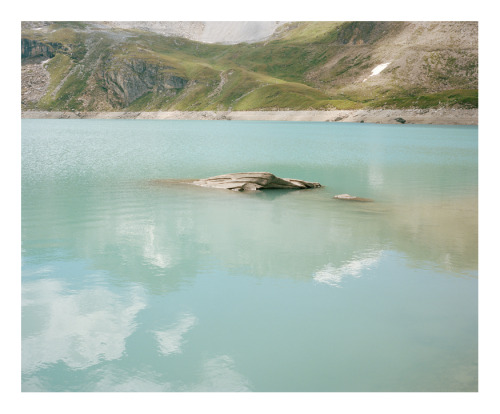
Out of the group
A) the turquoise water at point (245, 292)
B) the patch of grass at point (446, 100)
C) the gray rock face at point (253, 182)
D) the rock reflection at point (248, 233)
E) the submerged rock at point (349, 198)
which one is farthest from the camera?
the patch of grass at point (446, 100)

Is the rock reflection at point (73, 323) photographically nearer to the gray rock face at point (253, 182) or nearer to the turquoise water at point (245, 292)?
the turquoise water at point (245, 292)

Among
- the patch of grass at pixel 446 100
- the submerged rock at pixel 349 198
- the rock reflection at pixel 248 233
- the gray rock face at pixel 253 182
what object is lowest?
the rock reflection at pixel 248 233

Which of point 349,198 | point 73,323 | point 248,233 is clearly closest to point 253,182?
point 349,198

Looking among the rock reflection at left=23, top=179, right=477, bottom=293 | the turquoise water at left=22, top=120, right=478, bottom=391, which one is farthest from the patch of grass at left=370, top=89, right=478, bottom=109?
the turquoise water at left=22, top=120, right=478, bottom=391

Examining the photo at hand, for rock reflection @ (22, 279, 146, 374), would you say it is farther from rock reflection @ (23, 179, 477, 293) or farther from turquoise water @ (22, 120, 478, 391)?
rock reflection @ (23, 179, 477, 293)

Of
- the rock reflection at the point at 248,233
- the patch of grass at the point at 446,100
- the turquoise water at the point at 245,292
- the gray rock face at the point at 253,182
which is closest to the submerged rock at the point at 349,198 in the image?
the rock reflection at the point at 248,233
